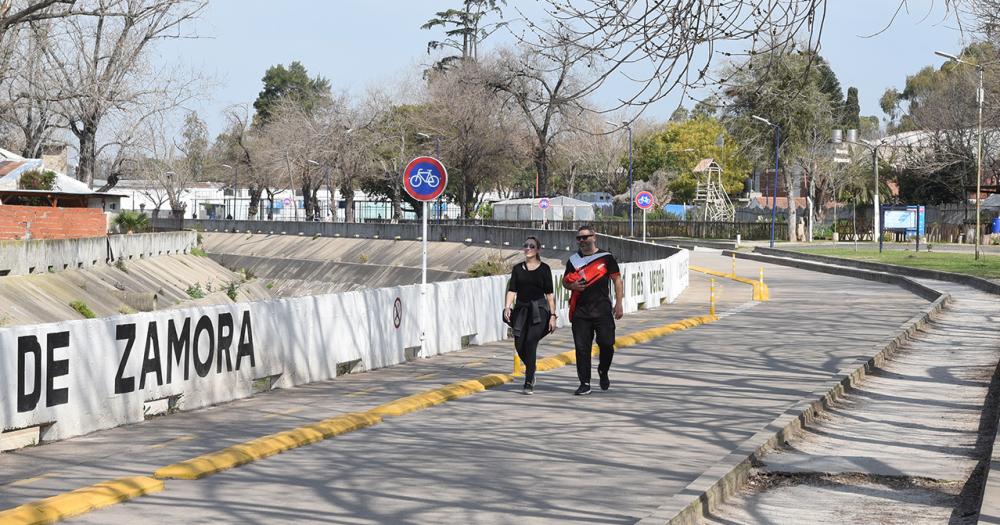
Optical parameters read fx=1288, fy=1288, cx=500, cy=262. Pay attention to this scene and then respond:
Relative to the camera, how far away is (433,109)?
93938mm

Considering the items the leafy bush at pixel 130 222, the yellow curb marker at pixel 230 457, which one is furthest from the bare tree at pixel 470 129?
the yellow curb marker at pixel 230 457

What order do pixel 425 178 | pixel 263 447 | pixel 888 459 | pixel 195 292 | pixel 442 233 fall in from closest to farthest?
pixel 263 447 < pixel 888 459 < pixel 425 178 < pixel 195 292 < pixel 442 233

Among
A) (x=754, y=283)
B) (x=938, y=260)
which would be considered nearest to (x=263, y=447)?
(x=754, y=283)

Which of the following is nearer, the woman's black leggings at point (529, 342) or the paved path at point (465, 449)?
the paved path at point (465, 449)

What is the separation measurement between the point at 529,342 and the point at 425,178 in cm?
527

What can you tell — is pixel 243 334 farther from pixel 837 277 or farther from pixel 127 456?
pixel 837 277

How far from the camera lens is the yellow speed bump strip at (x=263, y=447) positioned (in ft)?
30.1

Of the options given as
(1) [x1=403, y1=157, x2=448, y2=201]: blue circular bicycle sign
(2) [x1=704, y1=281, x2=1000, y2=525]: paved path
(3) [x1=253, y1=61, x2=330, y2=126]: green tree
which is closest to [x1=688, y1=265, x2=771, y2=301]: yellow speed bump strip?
(2) [x1=704, y1=281, x2=1000, y2=525]: paved path

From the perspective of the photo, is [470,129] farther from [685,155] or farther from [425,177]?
[425,177]

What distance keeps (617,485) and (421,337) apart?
32.4 feet

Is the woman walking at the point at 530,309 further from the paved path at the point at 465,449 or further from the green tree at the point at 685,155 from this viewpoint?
the green tree at the point at 685,155

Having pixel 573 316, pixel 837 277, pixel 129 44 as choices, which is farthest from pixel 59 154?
pixel 573 316

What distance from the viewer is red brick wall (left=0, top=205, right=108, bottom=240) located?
138 ft

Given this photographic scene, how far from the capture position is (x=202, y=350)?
13.2 meters
